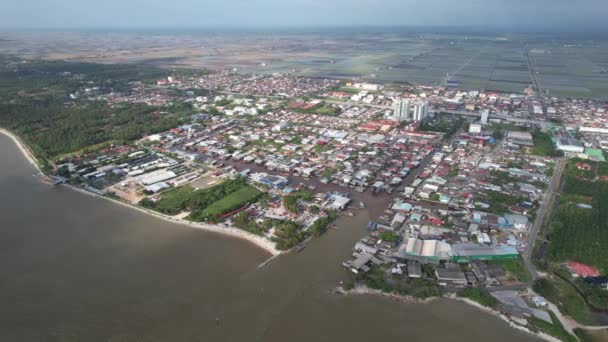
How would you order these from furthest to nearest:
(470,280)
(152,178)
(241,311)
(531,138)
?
(531,138), (152,178), (470,280), (241,311)

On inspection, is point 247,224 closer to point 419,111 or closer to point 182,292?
point 182,292

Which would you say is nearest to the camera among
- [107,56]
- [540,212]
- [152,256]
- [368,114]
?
[152,256]

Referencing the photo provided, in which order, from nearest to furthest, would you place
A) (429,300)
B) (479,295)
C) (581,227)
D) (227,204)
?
(479,295) → (429,300) → (581,227) → (227,204)

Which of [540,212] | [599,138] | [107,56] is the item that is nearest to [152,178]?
[540,212]

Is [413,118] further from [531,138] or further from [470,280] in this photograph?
[470,280]

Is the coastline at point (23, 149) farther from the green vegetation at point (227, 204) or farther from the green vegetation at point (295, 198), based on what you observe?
the green vegetation at point (295, 198)

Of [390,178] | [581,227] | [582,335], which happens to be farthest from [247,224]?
[581,227]
